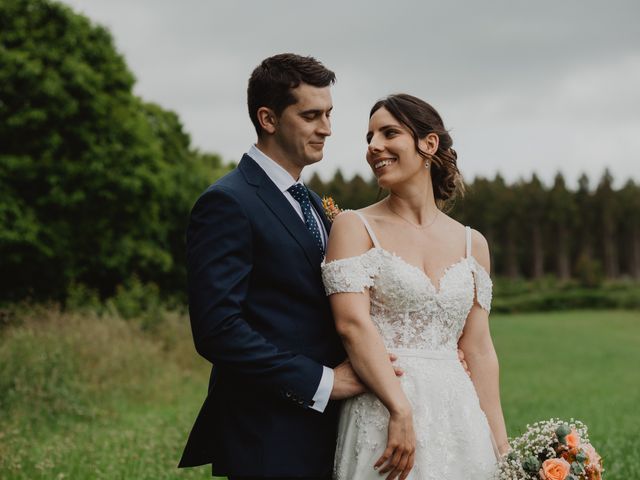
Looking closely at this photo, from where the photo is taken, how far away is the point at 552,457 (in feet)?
11.0

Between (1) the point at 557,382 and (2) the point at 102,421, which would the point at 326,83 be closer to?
(2) the point at 102,421

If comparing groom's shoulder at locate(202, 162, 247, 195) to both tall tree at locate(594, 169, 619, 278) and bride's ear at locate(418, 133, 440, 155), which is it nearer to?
bride's ear at locate(418, 133, 440, 155)

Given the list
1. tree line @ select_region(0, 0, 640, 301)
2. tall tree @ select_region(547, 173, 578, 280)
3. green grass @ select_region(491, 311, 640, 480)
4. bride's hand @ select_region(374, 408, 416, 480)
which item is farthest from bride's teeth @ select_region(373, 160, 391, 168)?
tall tree @ select_region(547, 173, 578, 280)

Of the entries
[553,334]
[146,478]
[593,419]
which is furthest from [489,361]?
[553,334]

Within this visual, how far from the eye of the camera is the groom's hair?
11.8ft

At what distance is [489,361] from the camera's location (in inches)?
153

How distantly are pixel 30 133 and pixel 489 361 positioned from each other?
19487 mm

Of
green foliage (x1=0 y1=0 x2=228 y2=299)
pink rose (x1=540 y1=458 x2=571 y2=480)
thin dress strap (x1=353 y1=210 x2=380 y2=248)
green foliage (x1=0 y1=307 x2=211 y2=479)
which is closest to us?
pink rose (x1=540 y1=458 x2=571 y2=480)

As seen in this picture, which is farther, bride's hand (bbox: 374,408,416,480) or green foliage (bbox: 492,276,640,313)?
green foliage (bbox: 492,276,640,313)

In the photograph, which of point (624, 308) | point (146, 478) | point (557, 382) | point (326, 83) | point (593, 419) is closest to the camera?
point (326, 83)

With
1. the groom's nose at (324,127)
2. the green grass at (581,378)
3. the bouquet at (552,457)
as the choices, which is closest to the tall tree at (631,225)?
the green grass at (581,378)

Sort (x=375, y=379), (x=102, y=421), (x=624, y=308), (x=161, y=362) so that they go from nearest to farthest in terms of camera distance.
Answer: (x=375, y=379)
(x=102, y=421)
(x=161, y=362)
(x=624, y=308)

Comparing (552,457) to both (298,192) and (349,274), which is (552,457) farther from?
(298,192)

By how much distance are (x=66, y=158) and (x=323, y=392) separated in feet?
63.8
